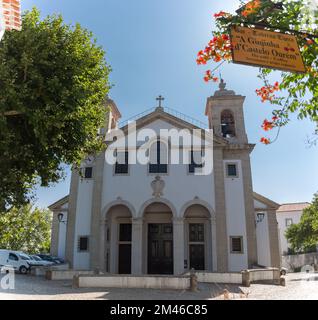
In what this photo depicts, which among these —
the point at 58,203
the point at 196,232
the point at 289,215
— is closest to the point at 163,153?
the point at 196,232

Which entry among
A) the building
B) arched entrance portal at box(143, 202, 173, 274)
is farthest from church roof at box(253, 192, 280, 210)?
the building

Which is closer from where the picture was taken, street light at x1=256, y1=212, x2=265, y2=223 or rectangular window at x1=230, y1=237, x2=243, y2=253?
rectangular window at x1=230, y1=237, x2=243, y2=253

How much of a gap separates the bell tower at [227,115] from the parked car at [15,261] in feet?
53.0

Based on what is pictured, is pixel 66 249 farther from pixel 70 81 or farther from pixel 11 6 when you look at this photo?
pixel 11 6

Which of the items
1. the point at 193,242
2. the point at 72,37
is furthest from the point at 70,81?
the point at 193,242

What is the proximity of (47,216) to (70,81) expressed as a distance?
46.1 metres

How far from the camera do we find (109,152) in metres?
24.9

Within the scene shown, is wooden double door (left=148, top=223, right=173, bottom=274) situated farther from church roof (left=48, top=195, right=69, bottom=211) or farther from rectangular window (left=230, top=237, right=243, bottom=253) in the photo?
church roof (left=48, top=195, right=69, bottom=211)

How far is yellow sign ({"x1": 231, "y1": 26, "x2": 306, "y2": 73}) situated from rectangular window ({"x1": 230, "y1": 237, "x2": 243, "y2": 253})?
1926 centimetres

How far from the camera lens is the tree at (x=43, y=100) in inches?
422

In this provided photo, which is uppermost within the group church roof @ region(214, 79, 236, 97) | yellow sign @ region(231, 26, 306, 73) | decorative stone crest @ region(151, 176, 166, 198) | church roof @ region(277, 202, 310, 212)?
church roof @ region(214, 79, 236, 97)

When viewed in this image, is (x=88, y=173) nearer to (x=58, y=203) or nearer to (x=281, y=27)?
(x=58, y=203)

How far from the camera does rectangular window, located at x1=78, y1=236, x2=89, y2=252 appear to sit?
23234 millimetres

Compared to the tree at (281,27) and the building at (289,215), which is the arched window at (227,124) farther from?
the building at (289,215)
